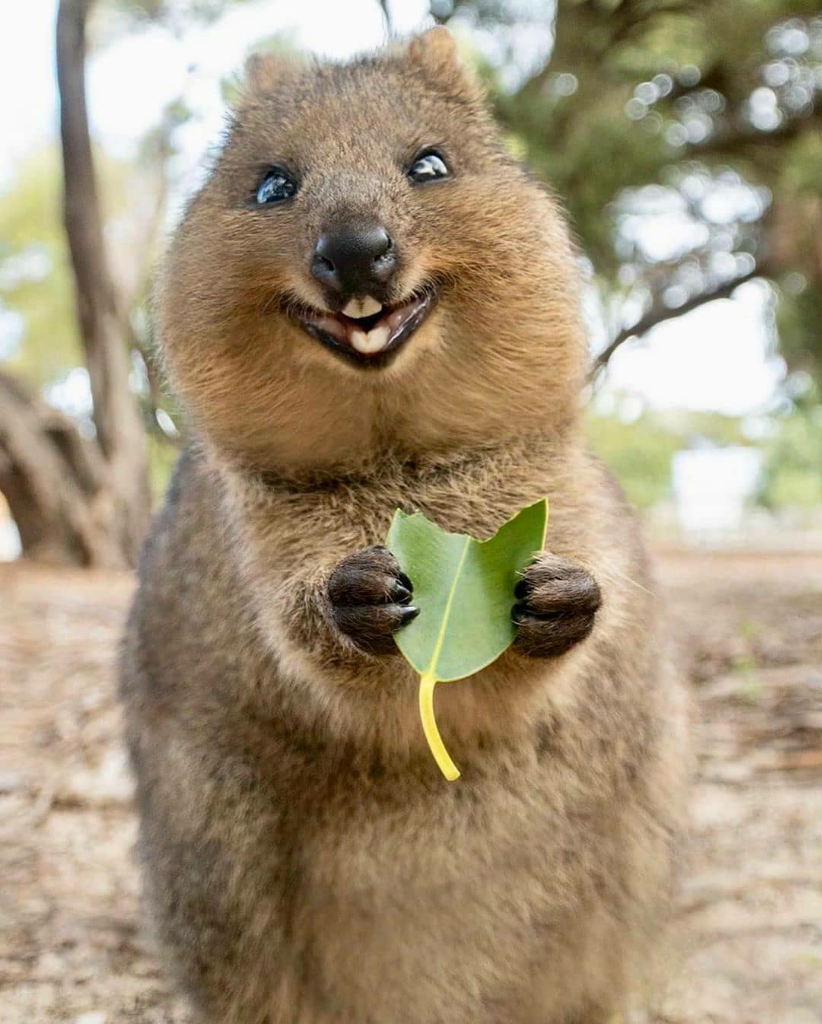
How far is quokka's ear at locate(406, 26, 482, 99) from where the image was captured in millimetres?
3342

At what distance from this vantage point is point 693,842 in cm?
356

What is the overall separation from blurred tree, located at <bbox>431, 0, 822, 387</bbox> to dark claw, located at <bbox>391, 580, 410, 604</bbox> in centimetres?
581

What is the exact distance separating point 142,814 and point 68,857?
3.81 feet

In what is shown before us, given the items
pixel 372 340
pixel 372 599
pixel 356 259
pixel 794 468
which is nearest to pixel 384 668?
pixel 372 599

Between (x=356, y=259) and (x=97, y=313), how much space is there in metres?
8.77

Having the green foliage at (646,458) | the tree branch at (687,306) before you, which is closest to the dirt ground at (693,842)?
the tree branch at (687,306)

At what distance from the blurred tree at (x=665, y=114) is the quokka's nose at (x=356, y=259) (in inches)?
216

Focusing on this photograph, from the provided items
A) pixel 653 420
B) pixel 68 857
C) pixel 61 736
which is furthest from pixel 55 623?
pixel 653 420

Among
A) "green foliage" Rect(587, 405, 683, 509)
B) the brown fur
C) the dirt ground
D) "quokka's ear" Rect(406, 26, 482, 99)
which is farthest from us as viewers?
"green foliage" Rect(587, 405, 683, 509)

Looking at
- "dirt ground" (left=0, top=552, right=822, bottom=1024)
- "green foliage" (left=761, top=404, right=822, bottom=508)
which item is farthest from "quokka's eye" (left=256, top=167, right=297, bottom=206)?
"green foliage" (left=761, top=404, right=822, bottom=508)

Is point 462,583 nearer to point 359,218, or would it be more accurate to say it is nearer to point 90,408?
point 359,218

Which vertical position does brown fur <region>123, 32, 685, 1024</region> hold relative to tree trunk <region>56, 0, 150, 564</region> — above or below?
below

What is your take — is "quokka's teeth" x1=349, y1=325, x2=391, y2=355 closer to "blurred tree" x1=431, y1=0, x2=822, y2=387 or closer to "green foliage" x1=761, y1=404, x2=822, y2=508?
"blurred tree" x1=431, y1=0, x2=822, y2=387

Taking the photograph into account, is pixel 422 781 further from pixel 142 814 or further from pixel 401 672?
pixel 142 814
